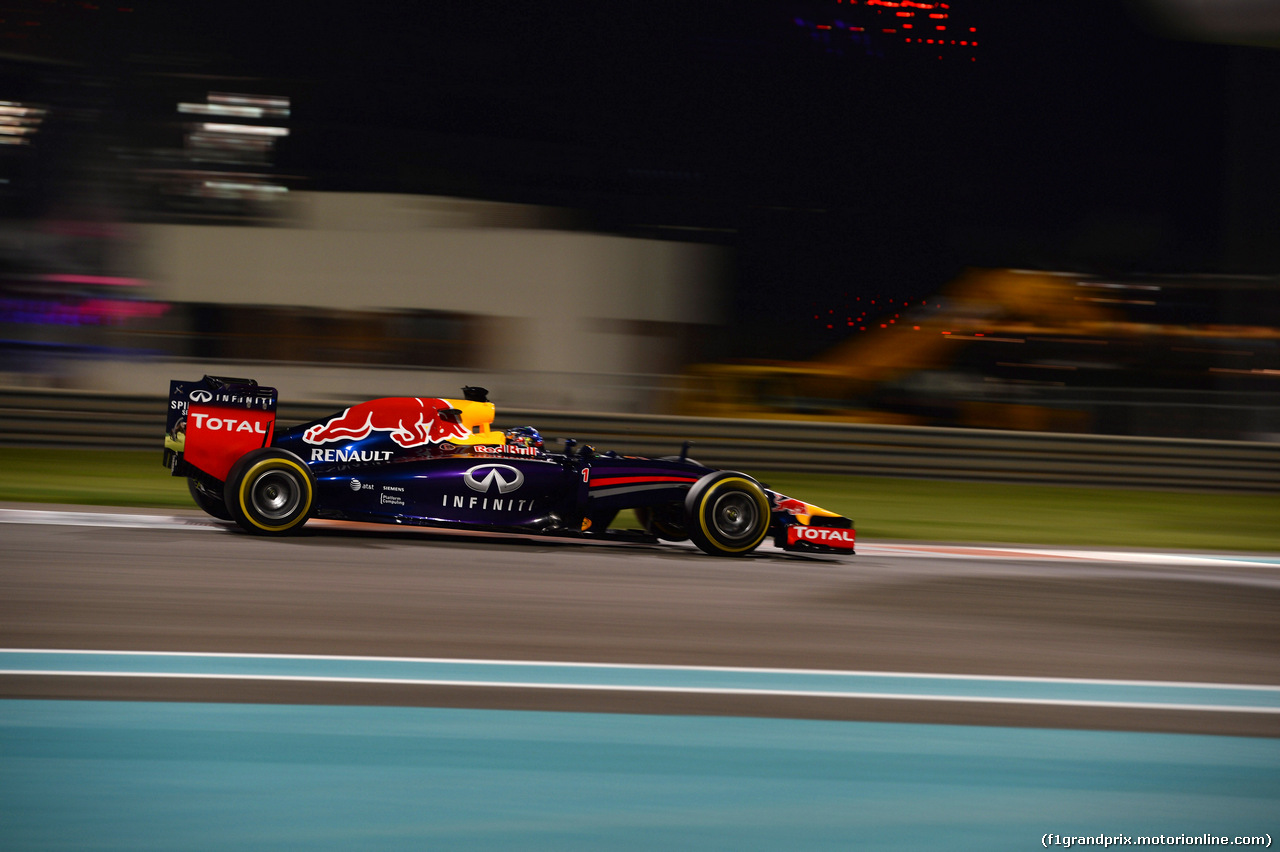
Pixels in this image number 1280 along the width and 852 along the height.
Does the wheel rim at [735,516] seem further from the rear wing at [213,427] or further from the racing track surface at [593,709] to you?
the rear wing at [213,427]

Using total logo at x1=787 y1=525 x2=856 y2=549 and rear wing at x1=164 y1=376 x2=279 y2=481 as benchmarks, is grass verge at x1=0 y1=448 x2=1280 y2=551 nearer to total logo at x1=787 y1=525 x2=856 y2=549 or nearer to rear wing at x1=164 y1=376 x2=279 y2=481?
total logo at x1=787 y1=525 x2=856 y2=549

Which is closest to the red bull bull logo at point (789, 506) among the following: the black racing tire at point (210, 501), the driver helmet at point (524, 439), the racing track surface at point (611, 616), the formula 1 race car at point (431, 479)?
the formula 1 race car at point (431, 479)

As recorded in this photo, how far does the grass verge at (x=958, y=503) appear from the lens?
1088cm

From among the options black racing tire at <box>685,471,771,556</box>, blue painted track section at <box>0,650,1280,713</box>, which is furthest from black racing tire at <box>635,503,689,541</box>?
blue painted track section at <box>0,650,1280,713</box>

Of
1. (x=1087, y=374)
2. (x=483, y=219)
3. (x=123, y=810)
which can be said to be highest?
(x=483, y=219)

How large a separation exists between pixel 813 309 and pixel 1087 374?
7.03m

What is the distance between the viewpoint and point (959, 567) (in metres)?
8.41

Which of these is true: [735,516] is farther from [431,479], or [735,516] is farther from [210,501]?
[210,501]

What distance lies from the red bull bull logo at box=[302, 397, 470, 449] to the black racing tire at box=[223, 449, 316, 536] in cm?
37

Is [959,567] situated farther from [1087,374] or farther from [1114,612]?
[1087,374]

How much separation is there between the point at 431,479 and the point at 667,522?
1.79 meters

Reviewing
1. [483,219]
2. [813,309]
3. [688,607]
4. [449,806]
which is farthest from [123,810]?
[813,309]

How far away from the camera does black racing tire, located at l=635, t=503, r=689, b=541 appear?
863cm

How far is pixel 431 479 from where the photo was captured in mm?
7836
